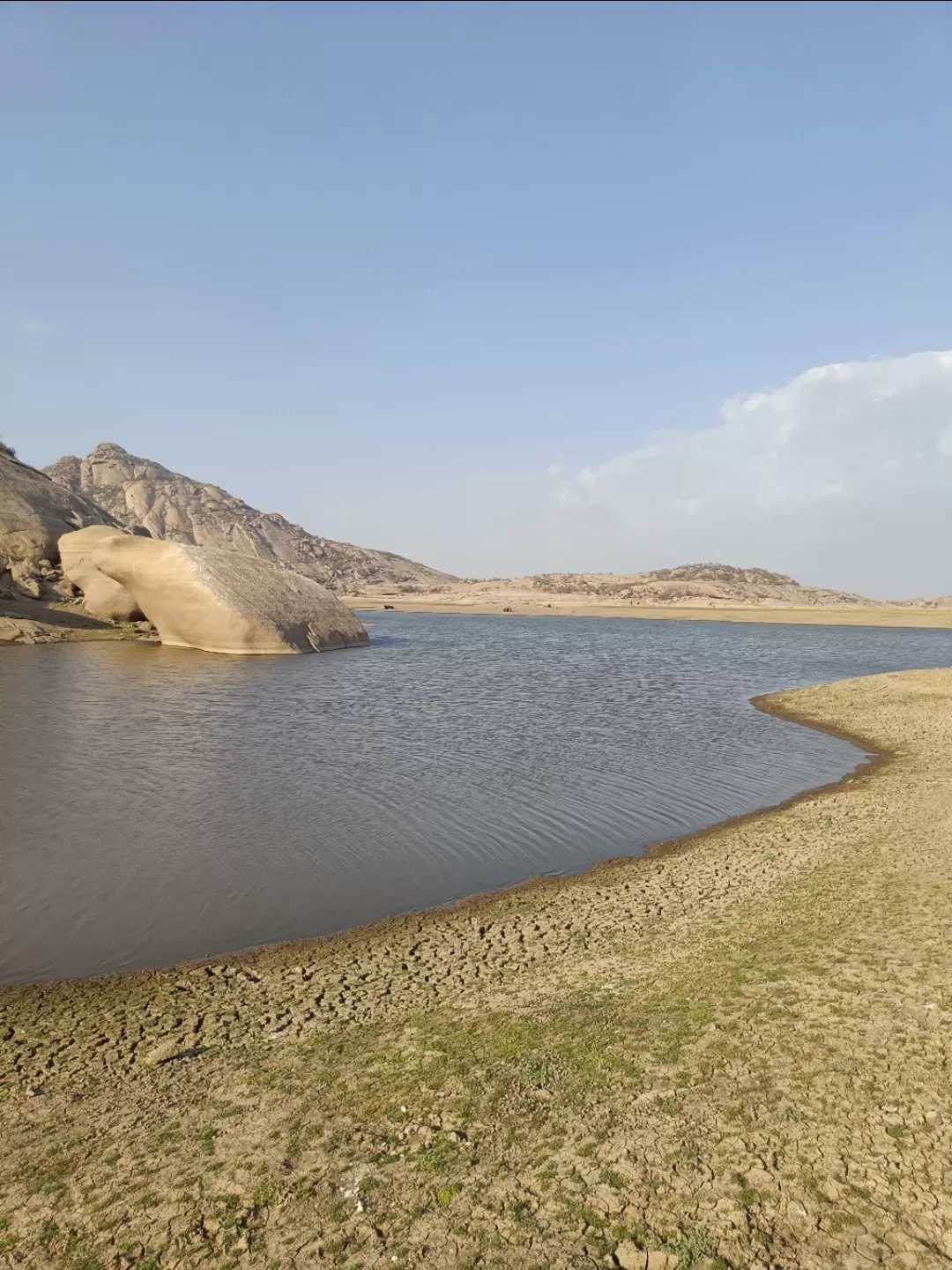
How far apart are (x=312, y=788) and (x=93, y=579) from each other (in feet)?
109

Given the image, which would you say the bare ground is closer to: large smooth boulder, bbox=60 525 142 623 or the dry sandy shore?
large smooth boulder, bbox=60 525 142 623

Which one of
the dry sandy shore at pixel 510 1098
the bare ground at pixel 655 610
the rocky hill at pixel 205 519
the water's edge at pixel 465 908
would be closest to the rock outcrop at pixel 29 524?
the water's edge at pixel 465 908

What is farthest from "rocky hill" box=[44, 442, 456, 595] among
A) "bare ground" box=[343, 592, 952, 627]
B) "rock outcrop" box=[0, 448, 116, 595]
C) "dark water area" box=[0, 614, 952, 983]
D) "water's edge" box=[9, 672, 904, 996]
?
"water's edge" box=[9, 672, 904, 996]

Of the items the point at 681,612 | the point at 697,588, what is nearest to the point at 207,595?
the point at 681,612

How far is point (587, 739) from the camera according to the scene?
18.6m

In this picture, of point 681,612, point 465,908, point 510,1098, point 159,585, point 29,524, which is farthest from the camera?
point 681,612

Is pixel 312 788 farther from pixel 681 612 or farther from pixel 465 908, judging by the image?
pixel 681 612

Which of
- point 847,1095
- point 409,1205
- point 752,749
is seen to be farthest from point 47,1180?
point 752,749

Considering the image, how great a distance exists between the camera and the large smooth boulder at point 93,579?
132 feet

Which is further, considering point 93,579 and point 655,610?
point 655,610

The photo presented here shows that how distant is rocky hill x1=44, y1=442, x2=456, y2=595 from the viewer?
125812 mm

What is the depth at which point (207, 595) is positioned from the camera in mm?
35250

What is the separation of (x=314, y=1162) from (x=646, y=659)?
1542 inches

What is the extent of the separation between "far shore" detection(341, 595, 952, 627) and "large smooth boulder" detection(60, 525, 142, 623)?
199 ft
